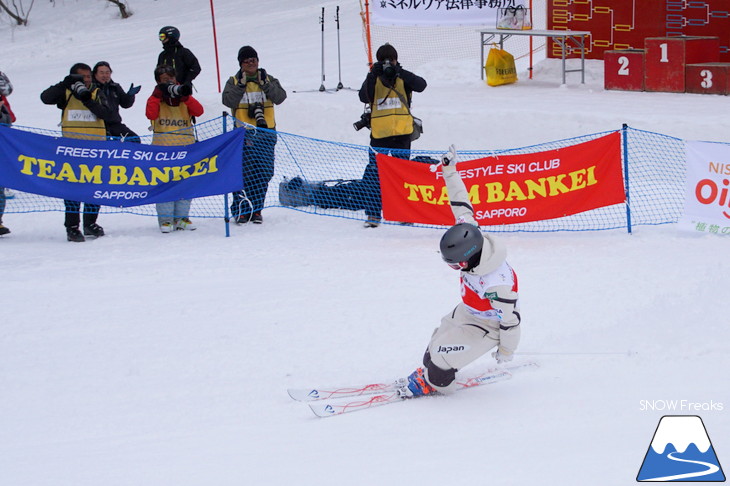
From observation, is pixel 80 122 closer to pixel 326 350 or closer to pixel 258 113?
pixel 258 113

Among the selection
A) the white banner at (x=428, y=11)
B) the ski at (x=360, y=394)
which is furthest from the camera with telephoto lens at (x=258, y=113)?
the white banner at (x=428, y=11)

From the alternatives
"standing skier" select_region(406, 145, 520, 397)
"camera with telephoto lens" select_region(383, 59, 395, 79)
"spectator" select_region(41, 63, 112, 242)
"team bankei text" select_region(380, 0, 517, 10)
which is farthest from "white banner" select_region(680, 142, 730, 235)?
"team bankei text" select_region(380, 0, 517, 10)

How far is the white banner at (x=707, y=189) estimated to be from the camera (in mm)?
9281

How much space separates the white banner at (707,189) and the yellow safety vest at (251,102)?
14.6 ft

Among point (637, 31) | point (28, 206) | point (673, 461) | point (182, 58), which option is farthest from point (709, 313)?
point (637, 31)

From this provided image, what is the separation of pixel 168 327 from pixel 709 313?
4.13 meters

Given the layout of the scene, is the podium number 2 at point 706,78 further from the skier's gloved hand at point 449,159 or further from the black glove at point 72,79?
the skier's gloved hand at point 449,159

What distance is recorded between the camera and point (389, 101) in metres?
10.4

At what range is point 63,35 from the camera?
2728cm

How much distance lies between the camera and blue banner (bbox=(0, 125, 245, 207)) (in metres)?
10.1

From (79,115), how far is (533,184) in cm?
482

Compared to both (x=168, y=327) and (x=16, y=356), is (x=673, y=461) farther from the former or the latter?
(x=16, y=356)

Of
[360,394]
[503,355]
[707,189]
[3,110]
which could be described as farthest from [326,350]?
[3,110]

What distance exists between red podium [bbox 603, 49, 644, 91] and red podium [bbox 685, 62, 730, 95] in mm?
764
